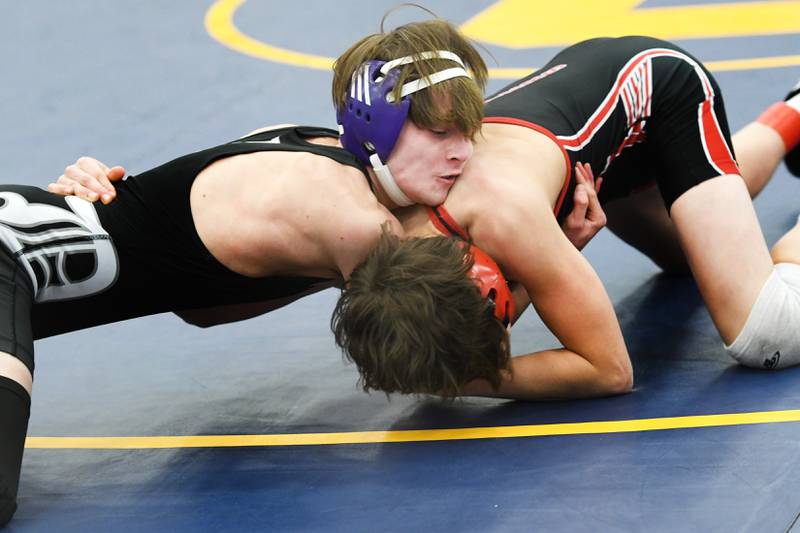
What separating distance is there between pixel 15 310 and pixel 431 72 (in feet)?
4.45

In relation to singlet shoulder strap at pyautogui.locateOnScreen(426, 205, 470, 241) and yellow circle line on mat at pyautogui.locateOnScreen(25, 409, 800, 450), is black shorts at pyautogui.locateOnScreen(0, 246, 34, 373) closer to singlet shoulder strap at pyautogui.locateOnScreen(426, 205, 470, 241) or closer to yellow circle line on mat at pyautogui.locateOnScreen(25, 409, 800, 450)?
yellow circle line on mat at pyautogui.locateOnScreen(25, 409, 800, 450)

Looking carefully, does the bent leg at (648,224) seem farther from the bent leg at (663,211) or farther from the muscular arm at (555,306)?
the muscular arm at (555,306)

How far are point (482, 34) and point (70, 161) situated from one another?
2415mm

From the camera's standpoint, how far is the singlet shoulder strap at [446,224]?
377 cm

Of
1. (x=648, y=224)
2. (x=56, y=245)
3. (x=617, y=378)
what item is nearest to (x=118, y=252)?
(x=56, y=245)

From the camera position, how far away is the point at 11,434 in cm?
347

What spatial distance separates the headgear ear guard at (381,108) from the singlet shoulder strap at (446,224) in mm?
105

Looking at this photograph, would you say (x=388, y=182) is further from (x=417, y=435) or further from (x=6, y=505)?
(x=6, y=505)

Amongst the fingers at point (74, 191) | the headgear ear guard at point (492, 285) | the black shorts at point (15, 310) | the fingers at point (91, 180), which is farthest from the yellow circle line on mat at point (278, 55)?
the black shorts at point (15, 310)

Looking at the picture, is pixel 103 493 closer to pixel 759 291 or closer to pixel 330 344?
pixel 330 344

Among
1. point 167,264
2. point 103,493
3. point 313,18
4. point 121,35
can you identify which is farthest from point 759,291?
→ point 121,35

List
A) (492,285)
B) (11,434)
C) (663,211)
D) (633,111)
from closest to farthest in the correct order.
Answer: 1. (11,434)
2. (492,285)
3. (633,111)
4. (663,211)

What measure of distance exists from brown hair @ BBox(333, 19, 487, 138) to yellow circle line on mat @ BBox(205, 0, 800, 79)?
284 cm

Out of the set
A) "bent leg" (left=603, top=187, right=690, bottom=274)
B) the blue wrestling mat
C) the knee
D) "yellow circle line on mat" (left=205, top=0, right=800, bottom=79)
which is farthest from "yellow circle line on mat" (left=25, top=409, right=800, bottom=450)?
"yellow circle line on mat" (left=205, top=0, right=800, bottom=79)
